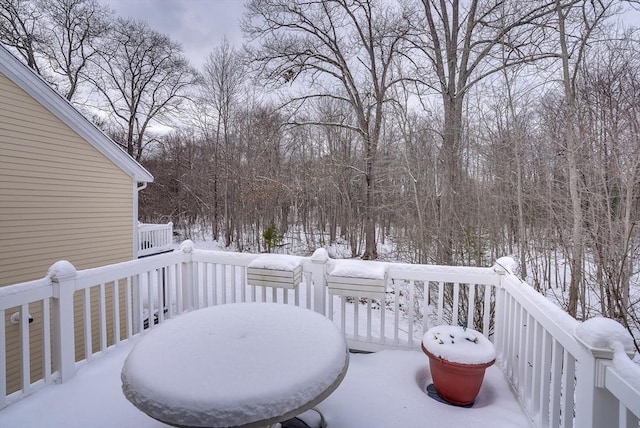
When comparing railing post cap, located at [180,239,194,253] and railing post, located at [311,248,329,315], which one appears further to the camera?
railing post cap, located at [180,239,194,253]

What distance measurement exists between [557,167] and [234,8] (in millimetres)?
8375

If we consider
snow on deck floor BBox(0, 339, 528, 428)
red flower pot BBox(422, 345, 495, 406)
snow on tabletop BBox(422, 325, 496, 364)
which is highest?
snow on tabletop BBox(422, 325, 496, 364)

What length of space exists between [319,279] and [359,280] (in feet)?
1.43

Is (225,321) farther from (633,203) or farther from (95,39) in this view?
(95,39)

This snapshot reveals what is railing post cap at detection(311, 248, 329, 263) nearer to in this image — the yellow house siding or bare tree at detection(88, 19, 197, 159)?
the yellow house siding

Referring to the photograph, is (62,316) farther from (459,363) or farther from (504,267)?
(504,267)

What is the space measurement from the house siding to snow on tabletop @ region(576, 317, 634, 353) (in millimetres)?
7079

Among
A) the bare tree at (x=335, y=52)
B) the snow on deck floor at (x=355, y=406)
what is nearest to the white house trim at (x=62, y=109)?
the bare tree at (x=335, y=52)

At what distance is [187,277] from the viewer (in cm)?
351

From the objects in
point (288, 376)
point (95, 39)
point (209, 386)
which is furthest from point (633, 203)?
point (95, 39)

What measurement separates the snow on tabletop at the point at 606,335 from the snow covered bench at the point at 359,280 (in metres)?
1.53

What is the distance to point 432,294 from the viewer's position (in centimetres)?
489

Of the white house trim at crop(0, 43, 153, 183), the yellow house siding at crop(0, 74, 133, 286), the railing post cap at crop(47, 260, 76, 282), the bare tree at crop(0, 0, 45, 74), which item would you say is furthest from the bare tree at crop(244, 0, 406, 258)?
the bare tree at crop(0, 0, 45, 74)

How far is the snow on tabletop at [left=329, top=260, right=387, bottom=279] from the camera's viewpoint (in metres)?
2.65
